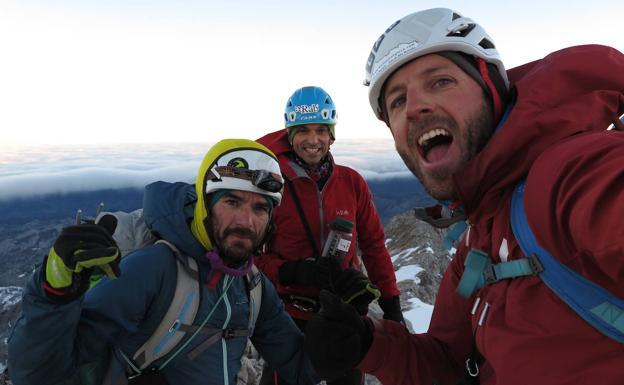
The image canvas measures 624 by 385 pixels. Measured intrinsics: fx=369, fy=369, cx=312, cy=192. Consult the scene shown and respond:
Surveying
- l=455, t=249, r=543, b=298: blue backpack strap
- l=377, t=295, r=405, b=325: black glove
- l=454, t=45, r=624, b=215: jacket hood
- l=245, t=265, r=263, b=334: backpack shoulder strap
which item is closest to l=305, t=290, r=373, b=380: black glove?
l=245, t=265, r=263, b=334: backpack shoulder strap

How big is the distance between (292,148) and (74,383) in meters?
4.03

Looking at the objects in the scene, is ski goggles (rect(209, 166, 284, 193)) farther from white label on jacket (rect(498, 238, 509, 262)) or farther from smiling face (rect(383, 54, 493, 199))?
white label on jacket (rect(498, 238, 509, 262))

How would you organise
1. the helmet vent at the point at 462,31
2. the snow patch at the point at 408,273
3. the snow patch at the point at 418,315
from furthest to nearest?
the snow patch at the point at 408,273 < the snow patch at the point at 418,315 < the helmet vent at the point at 462,31

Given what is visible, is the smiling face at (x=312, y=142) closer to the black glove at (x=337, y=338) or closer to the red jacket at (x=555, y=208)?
the black glove at (x=337, y=338)

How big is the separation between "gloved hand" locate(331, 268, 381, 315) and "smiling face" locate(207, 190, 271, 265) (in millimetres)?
1193

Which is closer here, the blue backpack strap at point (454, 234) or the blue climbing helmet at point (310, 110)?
Result: the blue backpack strap at point (454, 234)

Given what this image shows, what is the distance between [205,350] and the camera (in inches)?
132

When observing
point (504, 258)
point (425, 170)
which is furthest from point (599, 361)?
point (425, 170)

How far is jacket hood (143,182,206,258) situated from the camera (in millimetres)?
3449

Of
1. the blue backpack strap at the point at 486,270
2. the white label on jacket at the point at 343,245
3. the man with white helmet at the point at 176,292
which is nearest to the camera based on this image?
the blue backpack strap at the point at 486,270

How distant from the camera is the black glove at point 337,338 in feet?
9.77

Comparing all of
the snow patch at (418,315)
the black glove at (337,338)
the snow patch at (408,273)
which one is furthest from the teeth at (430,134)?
the snow patch at (408,273)

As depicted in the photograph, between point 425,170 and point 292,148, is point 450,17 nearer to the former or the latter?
point 425,170

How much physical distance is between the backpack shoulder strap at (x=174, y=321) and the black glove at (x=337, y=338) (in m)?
1.08
